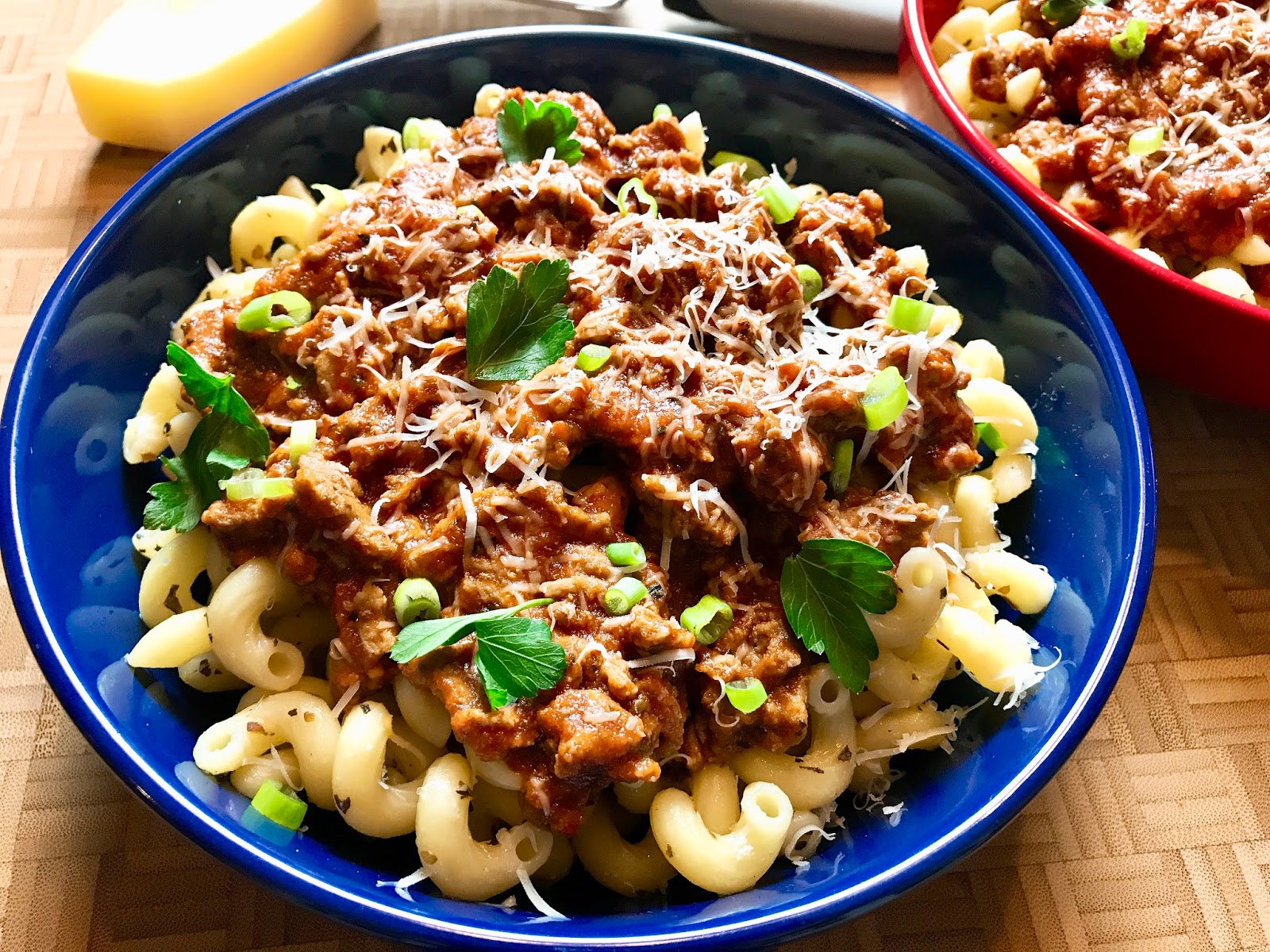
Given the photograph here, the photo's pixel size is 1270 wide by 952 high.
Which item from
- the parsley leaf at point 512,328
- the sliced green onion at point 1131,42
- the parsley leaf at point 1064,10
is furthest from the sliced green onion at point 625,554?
the parsley leaf at point 1064,10

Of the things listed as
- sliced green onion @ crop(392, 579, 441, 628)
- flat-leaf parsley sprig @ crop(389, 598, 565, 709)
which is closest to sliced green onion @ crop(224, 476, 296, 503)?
sliced green onion @ crop(392, 579, 441, 628)

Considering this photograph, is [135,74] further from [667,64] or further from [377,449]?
[377,449]

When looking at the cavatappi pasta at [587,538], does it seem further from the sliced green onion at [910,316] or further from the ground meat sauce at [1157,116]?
the ground meat sauce at [1157,116]

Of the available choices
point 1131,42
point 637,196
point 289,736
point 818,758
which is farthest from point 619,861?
point 1131,42

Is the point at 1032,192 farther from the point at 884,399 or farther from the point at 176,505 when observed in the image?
the point at 176,505

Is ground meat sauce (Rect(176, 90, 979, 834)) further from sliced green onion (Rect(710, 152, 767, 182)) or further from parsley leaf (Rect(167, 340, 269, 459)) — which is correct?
sliced green onion (Rect(710, 152, 767, 182))

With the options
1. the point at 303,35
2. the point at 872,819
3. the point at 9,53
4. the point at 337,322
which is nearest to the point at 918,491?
the point at 872,819
